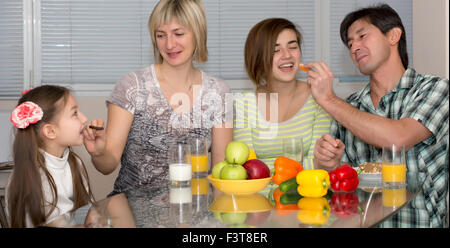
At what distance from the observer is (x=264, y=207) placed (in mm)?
1396

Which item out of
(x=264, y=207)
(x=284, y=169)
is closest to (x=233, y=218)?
(x=264, y=207)

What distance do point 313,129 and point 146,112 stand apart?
79cm

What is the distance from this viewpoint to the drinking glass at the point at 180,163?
1.62 metres

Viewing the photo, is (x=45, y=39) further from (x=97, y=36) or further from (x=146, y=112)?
(x=146, y=112)

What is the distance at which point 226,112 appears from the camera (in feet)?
7.67

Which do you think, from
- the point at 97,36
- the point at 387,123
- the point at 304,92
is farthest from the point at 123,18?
the point at 387,123

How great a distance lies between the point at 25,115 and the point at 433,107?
1567 mm

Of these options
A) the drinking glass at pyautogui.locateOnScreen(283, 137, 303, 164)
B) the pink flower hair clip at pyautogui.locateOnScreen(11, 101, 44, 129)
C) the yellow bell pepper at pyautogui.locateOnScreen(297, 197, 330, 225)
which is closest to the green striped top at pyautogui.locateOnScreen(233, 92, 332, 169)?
the drinking glass at pyautogui.locateOnScreen(283, 137, 303, 164)

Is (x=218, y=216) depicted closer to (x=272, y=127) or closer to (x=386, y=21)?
(x=272, y=127)

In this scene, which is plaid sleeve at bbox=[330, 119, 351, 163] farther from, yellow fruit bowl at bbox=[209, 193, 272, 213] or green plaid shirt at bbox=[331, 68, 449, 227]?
yellow fruit bowl at bbox=[209, 193, 272, 213]

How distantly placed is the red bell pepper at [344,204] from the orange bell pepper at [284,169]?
180mm

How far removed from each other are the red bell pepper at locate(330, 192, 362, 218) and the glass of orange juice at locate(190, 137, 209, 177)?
47 cm

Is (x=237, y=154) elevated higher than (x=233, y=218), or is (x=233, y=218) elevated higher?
(x=237, y=154)
